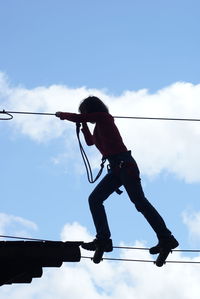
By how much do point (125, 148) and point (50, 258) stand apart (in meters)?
1.56

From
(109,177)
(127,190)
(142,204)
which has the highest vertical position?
(109,177)

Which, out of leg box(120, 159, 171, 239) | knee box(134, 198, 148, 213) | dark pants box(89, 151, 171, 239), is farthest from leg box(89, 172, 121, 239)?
knee box(134, 198, 148, 213)

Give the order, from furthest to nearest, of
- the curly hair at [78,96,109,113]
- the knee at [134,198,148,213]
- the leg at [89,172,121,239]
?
the curly hair at [78,96,109,113] < the leg at [89,172,121,239] < the knee at [134,198,148,213]

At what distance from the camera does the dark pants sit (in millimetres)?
7840

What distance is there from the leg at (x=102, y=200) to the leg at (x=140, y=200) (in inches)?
10.6

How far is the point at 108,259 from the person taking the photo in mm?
7949

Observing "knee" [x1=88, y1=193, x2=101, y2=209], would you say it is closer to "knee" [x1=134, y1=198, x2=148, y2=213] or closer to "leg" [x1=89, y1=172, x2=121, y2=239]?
"leg" [x1=89, y1=172, x2=121, y2=239]

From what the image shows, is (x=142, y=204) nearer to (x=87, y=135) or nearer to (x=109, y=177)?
(x=109, y=177)

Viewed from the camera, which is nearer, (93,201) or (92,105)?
(93,201)

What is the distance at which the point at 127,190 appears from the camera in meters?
7.87

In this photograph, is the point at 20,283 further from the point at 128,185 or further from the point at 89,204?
the point at 128,185

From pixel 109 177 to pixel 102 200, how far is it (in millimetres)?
288

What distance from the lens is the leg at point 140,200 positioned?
25.7ft

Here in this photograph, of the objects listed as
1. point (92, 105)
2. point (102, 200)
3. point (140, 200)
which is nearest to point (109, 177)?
point (102, 200)
